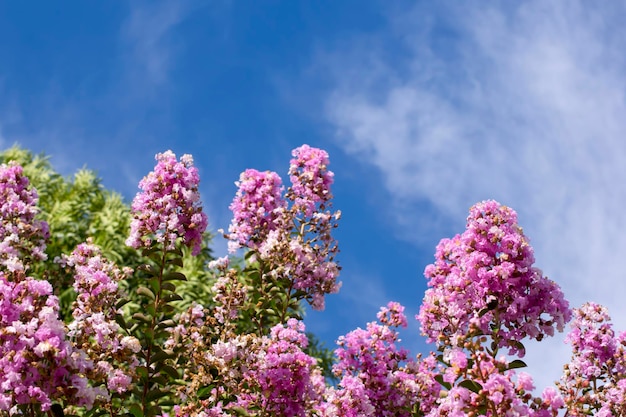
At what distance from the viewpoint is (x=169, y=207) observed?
746 centimetres

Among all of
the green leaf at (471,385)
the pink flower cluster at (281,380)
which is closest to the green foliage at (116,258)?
the pink flower cluster at (281,380)

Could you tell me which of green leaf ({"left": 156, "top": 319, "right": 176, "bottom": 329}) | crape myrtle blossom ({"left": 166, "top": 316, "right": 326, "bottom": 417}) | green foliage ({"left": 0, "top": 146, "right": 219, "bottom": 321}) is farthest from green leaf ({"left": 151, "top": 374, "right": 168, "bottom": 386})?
green foliage ({"left": 0, "top": 146, "right": 219, "bottom": 321})

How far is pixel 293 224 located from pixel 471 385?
4.51m

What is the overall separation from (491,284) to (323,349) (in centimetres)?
1554

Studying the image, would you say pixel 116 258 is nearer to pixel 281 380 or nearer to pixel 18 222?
pixel 18 222

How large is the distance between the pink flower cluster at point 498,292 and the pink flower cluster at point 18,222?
451 centimetres

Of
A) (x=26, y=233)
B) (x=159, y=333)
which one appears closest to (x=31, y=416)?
(x=159, y=333)

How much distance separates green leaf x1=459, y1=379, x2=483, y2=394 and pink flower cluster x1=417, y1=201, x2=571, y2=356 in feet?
6.42

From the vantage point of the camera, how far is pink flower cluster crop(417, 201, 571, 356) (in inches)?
277

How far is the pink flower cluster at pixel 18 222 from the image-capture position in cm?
838

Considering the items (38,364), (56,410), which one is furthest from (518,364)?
(38,364)

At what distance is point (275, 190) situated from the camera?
9.67 meters

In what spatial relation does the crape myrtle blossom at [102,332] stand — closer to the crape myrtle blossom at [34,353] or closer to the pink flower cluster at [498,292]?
the crape myrtle blossom at [34,353]

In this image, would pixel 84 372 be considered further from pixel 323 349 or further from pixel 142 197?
pixel 323 349
